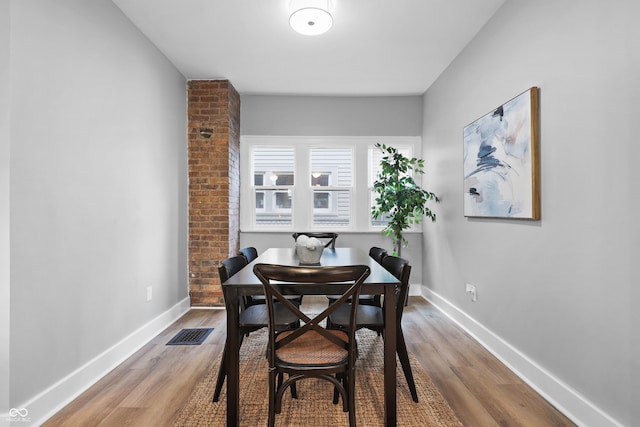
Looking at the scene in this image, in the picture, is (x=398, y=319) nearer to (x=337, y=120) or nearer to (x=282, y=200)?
(x=282, y=200)

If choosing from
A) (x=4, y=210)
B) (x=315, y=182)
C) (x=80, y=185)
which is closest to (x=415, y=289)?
(x=315, y=182)

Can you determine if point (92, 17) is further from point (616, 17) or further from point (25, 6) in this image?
point (616, 17)

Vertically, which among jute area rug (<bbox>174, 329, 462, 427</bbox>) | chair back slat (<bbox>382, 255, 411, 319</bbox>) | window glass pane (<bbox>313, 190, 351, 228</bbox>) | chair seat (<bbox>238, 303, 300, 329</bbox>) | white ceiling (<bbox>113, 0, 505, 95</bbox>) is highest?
white ceiling (<bbox>113, 0, 505, 95</bbox>)

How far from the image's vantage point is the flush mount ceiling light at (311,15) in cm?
241

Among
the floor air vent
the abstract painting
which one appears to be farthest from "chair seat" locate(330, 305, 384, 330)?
the floor air vent

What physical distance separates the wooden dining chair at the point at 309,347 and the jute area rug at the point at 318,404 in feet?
1.10

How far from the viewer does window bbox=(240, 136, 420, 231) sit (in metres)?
4.70

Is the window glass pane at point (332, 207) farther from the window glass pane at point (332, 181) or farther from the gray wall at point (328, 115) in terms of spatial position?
the gray wall at point (328, 115)

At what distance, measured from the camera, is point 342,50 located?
3342mm

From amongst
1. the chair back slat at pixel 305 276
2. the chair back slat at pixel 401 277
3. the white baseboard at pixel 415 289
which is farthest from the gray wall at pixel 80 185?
the white baseboard at pixel 415 289

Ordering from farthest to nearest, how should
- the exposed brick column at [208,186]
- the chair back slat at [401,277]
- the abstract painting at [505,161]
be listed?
the exposed brick column at [208,186] < the abstract painting at [505,161] < the chair back slat at [401,277]

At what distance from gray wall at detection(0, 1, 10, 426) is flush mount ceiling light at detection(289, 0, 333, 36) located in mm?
1642

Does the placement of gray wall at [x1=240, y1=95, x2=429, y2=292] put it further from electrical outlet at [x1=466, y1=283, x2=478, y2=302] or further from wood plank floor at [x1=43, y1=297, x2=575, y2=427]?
wood plank floor at [x1=43, y1=297, x2=575, y2=427]

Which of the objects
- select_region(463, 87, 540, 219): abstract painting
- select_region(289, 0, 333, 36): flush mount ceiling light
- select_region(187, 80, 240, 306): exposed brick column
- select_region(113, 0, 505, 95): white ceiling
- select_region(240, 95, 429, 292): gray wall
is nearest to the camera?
select_region(463, 87, 540, 219): abstract painting
